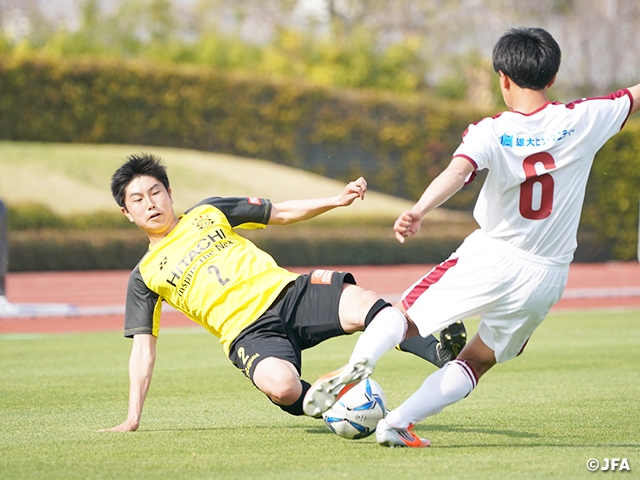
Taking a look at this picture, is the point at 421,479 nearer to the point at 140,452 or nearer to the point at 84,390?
the point at 140,452

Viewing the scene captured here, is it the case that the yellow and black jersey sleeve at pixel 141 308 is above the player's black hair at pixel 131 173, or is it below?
below

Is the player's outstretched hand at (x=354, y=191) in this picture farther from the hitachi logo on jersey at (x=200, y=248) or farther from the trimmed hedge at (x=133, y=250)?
the trimmed hedge at (x=133, y=250)

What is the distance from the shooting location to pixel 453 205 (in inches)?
990

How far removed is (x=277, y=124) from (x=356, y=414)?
20.1 metres

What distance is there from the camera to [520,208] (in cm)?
408

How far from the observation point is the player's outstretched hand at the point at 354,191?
4680 millimetres

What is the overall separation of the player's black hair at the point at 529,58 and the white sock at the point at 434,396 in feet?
4.56

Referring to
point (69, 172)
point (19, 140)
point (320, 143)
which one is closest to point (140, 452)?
point (69, 172)

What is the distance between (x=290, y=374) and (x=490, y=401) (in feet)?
6.09

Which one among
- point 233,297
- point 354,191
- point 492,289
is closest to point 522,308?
point 492,289

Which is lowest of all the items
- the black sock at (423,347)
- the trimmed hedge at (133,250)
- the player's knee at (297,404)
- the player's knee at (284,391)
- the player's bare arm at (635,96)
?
the trimmed hedge at (133,250)

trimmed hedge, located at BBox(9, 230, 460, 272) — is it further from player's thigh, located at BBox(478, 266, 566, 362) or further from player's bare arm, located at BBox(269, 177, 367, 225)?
player's thigh, located at BBox(478, 266, 566, 362)

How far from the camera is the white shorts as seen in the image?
4.07m

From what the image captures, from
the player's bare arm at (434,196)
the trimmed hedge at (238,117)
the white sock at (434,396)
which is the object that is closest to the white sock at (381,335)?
the white sock at (434,396)
